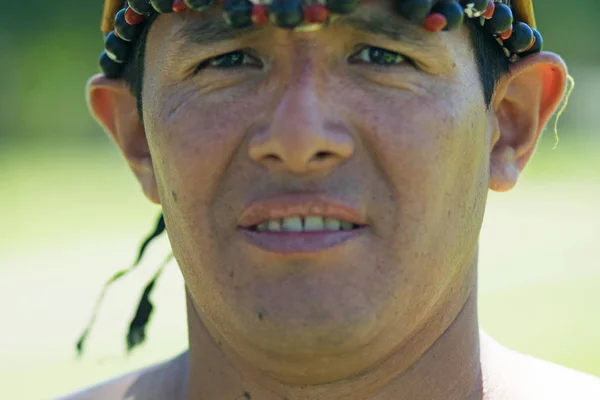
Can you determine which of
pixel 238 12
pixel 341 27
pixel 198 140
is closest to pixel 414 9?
pixel 341 27

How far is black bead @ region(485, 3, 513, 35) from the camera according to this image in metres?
2.74

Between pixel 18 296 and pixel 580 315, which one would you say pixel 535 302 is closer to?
pixel 580 315

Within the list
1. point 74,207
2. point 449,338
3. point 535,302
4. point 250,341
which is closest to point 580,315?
point 535,302

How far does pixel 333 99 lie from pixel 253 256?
0.45 m

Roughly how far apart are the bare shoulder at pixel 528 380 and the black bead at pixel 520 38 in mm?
957

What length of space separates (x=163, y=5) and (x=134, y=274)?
6.38m

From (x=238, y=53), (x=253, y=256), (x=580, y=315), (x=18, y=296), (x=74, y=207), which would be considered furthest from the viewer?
(x=74, y=207)

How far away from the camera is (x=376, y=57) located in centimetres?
254

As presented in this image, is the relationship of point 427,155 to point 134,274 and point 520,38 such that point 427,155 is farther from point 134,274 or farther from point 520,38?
point 134,274

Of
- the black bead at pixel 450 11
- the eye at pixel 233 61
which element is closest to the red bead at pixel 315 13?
the eye at pixel 233 61

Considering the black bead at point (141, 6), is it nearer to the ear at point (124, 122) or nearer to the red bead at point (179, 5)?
the red bead at point (179, 5)

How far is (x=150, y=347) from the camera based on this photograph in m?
6.42

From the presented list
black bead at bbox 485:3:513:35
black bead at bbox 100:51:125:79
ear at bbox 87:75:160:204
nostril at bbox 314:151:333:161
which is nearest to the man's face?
nostril at bbox 314:151:333:161

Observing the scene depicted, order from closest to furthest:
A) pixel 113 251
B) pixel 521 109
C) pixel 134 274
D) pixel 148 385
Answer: pixel 521 109 → pixel 148 385 → pixel 134 274 → pixel 113 251
